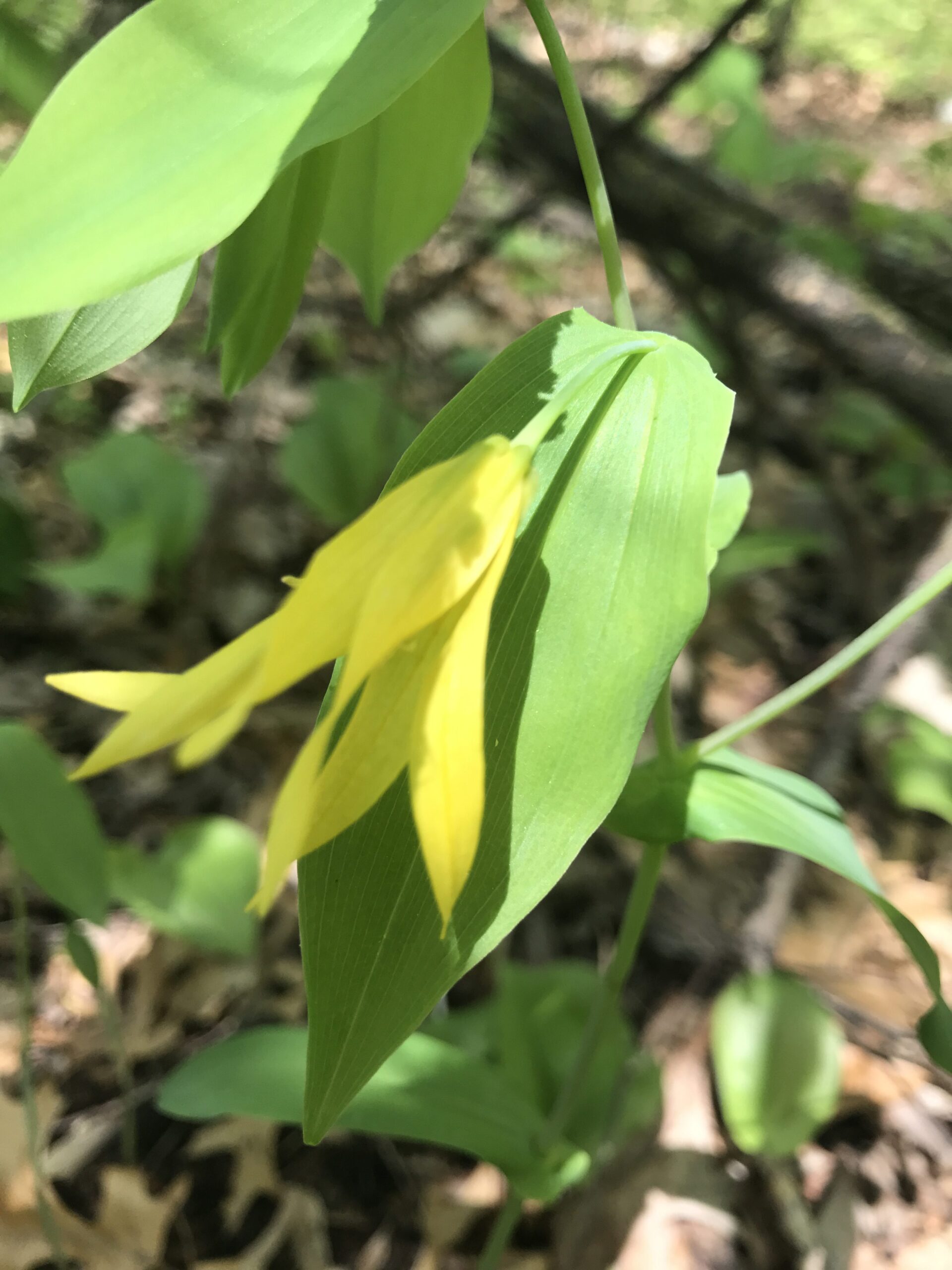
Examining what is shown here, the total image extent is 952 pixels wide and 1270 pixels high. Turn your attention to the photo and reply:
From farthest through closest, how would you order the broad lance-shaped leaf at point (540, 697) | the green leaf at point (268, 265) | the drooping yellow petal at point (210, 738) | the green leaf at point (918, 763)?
the green leaf at point (918, 763)
the green leaf at point (268, 265)
the broad lance-shaped leaf at point (540, 697)
the drooping yellow petal at point (210, 738)

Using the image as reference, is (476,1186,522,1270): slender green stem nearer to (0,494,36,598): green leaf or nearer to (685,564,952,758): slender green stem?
(685,564,952,758): slender green stem

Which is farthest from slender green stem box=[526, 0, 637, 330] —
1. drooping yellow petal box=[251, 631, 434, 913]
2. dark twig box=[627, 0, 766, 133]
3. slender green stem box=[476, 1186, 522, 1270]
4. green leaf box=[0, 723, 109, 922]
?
dark twig box=[627, 0, 766, 133]

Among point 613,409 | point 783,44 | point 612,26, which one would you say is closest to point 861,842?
point 613,409

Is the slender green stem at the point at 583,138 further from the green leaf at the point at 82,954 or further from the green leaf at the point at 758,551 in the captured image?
the green leaf at the point at 758,551

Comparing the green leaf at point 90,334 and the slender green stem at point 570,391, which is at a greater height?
the green leaf at point 90,334

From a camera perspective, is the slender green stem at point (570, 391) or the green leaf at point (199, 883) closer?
the slender green stem at point (570, 391)

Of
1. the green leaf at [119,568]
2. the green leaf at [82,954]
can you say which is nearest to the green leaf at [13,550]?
the green leaf at [119,568]

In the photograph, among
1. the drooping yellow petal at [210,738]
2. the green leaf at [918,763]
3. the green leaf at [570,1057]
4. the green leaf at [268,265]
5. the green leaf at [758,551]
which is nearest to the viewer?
the drooping yellow petal at [210,738]
